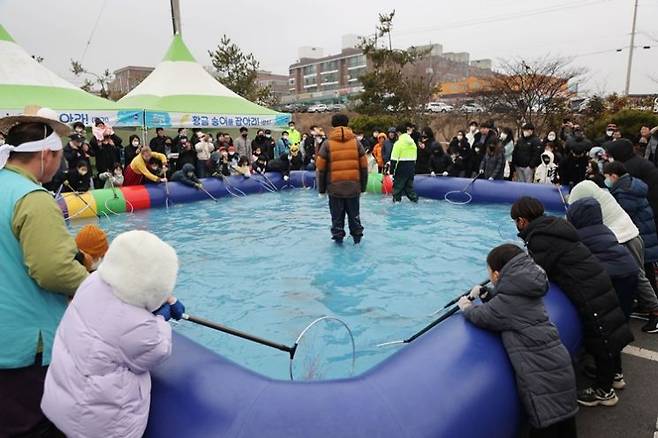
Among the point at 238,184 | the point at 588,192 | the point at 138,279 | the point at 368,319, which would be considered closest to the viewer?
the point at 138,279

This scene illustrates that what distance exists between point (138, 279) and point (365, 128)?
20.8 m

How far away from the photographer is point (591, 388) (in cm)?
312

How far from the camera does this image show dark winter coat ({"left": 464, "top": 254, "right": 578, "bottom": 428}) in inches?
90.5

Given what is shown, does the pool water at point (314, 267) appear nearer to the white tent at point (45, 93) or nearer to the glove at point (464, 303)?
the glove at point (464, 303)

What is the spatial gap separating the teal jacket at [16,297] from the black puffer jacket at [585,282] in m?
2.71

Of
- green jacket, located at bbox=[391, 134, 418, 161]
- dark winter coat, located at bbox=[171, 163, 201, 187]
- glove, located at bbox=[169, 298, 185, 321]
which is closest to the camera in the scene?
glove, located at bbox=[169, 298, 185, 321]

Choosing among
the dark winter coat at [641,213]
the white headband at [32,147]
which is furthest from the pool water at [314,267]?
the white headband at [32,147]

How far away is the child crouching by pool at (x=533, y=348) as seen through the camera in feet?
7.54

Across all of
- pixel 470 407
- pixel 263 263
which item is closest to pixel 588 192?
pixel 470 407

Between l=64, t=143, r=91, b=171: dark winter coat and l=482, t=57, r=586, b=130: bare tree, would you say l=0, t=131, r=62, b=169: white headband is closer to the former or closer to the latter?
l=64, t=143, r=91, b=171: dark winter coat

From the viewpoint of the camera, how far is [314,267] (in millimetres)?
5582

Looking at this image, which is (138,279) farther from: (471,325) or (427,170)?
(427,170)

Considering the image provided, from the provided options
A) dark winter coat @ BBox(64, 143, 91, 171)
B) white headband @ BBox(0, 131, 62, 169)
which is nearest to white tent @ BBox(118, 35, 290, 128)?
dark winter coat @ BBox(64, 143, 91, 171)

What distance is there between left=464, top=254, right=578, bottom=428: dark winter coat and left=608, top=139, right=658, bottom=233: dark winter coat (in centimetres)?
340
